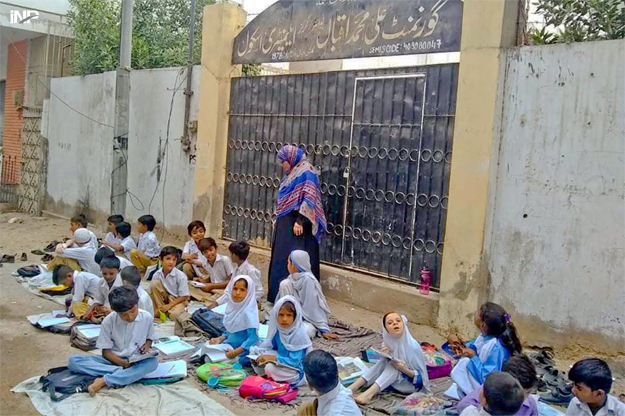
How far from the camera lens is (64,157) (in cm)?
1231

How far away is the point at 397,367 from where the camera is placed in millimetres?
4184

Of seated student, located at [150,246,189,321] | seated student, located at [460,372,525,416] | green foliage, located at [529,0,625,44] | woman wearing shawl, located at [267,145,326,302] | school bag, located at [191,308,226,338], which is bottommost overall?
school bag, located at [191,308,226,338]

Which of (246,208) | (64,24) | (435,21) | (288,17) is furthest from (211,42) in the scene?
(64,24)

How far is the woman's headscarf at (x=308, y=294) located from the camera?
5668 mm

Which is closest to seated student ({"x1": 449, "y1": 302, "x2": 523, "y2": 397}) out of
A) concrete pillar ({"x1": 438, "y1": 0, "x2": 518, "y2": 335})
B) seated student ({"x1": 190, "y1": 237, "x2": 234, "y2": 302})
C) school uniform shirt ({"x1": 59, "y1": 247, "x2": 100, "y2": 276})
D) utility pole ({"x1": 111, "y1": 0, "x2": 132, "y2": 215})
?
concrete pillar ({"x1": 438, "y1": 0, "x2": 518, "y2": 335})

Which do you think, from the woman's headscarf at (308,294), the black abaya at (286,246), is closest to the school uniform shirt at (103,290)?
the woman's headscarf at (308,294)

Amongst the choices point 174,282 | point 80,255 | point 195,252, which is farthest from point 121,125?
point 174,282

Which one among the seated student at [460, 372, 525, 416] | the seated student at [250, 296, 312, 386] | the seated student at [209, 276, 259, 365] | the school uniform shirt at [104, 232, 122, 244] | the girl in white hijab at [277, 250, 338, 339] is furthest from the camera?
the school uniform shirt at [104, 232, 122, 244]

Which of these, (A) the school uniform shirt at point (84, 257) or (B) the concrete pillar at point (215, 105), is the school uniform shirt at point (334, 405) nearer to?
(A) the school uniform shirt at point (84, 257)

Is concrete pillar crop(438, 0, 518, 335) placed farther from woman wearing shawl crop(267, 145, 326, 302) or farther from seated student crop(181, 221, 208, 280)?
seated student crop(181, 221, 208, 280)

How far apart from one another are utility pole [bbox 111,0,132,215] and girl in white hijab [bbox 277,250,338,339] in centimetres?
551

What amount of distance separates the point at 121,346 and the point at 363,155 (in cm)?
346

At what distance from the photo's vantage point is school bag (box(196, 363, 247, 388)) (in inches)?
173

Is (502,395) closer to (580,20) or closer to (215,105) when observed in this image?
(580,20)
